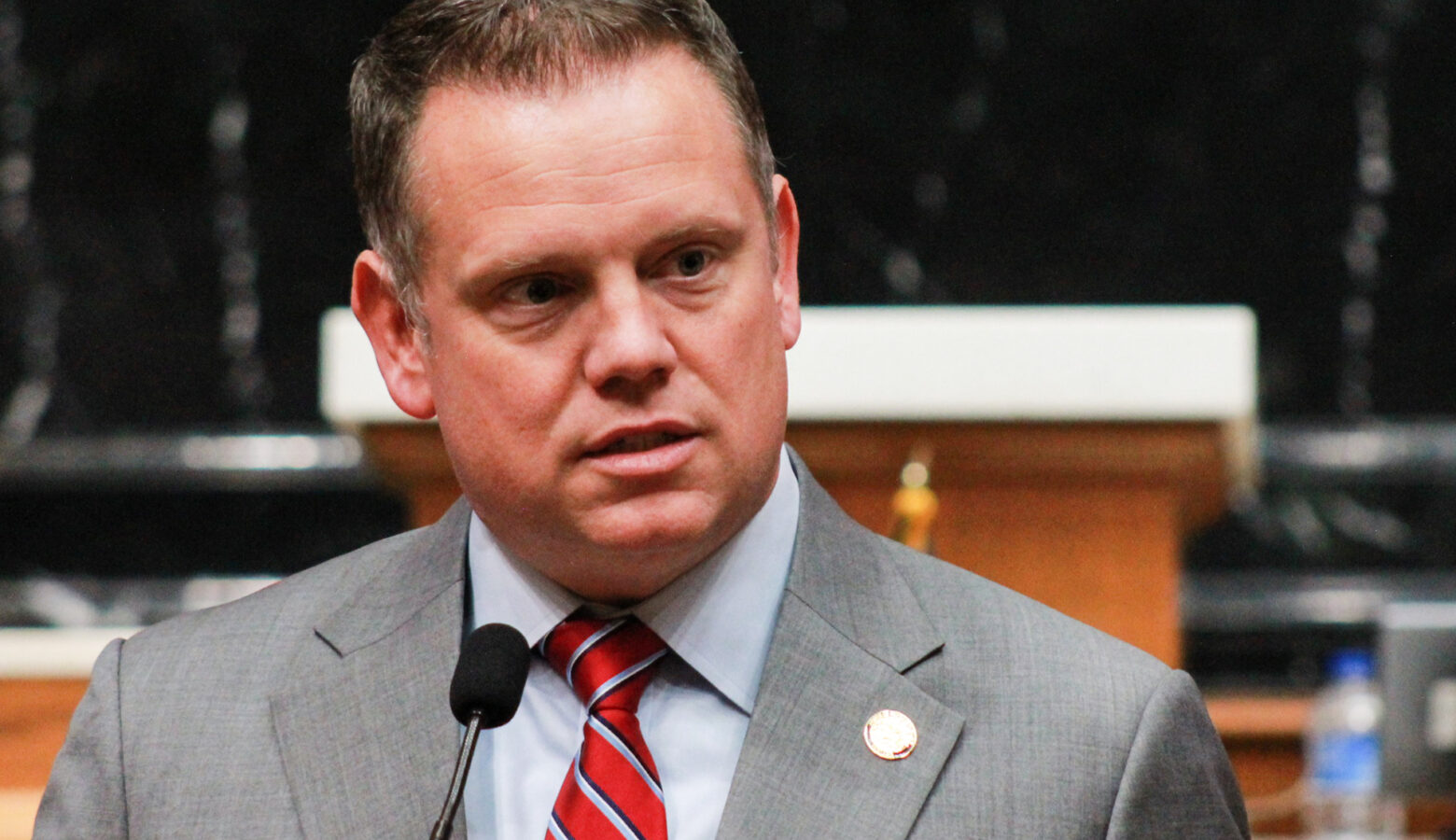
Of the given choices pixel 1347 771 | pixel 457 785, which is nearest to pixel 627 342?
pixel 457 785

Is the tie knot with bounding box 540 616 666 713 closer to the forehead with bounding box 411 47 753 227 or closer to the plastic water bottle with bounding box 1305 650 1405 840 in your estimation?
the forehead with bounding box 411 47 753 227

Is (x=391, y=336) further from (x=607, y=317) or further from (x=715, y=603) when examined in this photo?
(x=715, y=603)

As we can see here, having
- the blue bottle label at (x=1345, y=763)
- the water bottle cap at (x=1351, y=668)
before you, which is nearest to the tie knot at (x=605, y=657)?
the blue bottle label at (x=1345, y=763)

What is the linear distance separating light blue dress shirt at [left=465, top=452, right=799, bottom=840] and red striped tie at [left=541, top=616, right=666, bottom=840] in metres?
0.02

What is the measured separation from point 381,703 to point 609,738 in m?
0.27

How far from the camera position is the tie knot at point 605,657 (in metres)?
1.88

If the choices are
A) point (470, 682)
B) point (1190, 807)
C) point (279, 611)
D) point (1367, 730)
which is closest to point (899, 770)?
point (1190, 807)

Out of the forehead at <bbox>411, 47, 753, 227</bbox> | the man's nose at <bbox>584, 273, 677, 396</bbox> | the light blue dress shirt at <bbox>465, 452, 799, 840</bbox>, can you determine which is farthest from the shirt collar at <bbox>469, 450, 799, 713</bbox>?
the forehead at <bbox>411, 47, 753, 227</bbox>

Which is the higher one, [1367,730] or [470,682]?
[470,682]

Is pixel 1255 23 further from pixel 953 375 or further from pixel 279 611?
pixel 279 611

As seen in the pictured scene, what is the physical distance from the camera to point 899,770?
5.97 feet

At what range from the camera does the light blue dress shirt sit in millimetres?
1849

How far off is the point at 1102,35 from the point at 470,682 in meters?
3.82

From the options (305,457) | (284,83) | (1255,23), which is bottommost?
(305,457)
